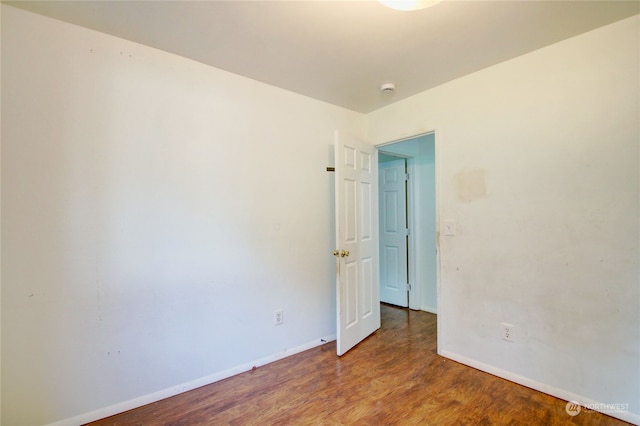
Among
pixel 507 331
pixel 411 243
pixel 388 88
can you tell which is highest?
Result: pixel 388 88

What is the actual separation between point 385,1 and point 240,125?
4.53ft

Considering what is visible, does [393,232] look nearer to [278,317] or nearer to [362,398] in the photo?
[278,317]

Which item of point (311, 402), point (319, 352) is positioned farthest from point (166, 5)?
point (319, 352)

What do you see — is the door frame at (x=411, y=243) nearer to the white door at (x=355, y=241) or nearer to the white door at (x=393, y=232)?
the white door at (x=393, y=232)

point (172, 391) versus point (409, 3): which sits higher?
point (409, 3)

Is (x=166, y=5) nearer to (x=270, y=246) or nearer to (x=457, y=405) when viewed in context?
(x=270, y=246)

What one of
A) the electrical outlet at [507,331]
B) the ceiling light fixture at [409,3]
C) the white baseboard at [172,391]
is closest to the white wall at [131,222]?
the white baseboard at [172,391]

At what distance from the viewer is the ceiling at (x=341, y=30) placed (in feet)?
5.07

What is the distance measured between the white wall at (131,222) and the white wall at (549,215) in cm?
144

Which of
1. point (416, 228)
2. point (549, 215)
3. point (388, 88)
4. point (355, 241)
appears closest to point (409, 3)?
point (388, 88)

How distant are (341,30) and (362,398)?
235 cm

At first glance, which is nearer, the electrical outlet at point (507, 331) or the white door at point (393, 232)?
the electrical outlet at point (507, 331)

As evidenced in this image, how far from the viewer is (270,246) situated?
2426 millimetres

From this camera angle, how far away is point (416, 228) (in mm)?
3816
